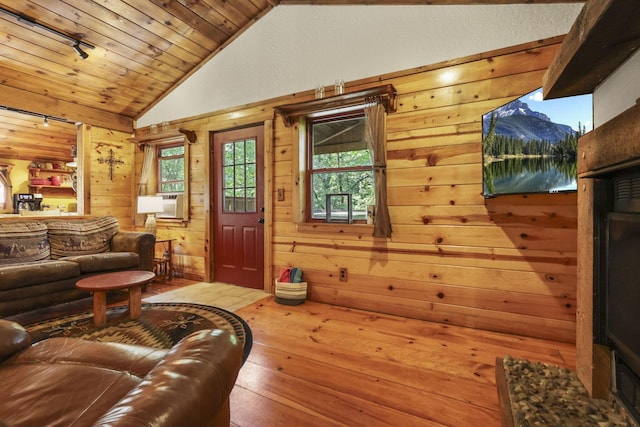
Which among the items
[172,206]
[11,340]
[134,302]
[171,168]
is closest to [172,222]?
[172,206]

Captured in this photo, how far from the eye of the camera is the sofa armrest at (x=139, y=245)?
140 inches

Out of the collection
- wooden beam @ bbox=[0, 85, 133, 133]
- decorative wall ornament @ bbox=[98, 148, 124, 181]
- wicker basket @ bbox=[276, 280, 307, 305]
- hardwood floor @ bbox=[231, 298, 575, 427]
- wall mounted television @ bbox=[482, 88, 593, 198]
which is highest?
wooden beam @ bbox=[0, 85, 133, 133]

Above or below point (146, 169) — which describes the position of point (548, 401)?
below

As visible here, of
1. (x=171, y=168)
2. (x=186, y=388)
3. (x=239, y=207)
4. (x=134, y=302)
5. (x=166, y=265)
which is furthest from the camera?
(x=171, y=168)

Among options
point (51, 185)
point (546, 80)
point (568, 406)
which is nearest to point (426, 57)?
point (546, 80)

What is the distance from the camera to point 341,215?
3.21 meters

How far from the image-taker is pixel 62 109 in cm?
417

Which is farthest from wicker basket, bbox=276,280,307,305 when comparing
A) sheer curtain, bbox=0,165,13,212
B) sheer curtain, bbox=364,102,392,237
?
sheer curtain, bbox=0,165,13,212

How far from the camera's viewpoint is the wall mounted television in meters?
1.85

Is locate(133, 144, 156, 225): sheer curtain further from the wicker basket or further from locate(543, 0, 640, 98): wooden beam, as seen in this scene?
locate(543, 0, 640, 98): wooden beam

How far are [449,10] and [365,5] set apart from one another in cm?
83

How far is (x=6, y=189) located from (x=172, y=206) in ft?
15.1

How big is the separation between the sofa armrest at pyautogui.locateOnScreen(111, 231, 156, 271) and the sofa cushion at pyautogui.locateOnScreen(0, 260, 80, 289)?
0.60 metres

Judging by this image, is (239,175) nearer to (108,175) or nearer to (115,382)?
(108,175)
